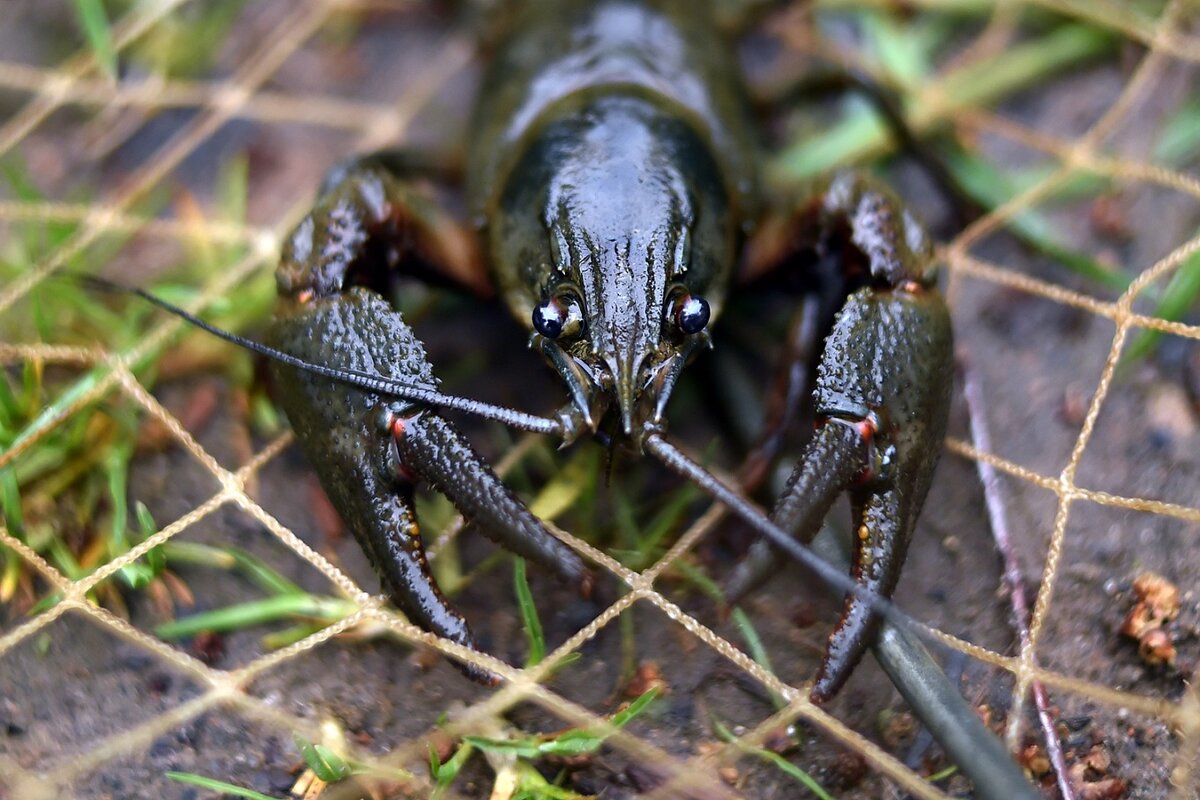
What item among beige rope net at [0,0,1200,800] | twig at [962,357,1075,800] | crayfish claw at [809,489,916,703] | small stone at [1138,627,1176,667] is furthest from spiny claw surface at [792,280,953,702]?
small stone at [1138,627,1176,667]

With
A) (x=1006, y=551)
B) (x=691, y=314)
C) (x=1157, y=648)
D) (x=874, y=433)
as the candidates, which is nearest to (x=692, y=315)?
(x=691, y=314)

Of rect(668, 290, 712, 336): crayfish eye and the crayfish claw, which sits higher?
rect(668, 290, 712, 336): crayfish eye

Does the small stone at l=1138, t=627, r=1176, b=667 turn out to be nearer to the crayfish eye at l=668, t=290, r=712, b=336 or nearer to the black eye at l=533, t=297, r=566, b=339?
the crayfish eye at l=668, t=290, r=712, b=336

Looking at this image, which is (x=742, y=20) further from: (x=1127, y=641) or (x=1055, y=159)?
(x=1127, y=641)

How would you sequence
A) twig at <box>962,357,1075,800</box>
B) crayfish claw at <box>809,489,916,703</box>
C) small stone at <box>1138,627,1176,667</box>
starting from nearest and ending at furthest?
1. crayfish claw at <box>809,489,916,703</box>
2. twig at <box>962,357,1075,800</box>
3. small stone at <box>1138,627,1176,667</box>

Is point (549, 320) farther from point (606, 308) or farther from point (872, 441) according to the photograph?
point (872, 441)

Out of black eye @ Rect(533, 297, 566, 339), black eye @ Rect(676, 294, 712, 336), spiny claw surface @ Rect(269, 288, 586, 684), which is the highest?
black eye @ Rect(676, 294, 712, 336)

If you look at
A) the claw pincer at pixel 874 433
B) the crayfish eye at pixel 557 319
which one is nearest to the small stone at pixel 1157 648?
the claw pincer at pixel 874 433
